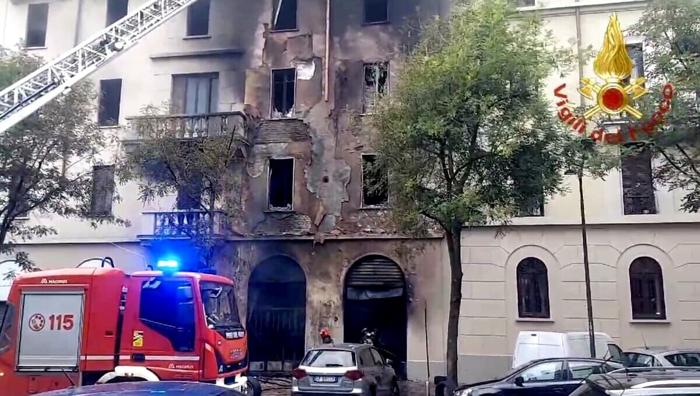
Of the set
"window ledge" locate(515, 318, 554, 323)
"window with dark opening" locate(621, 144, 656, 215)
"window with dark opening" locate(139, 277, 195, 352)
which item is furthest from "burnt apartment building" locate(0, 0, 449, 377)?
"window with dark opening" locate(139, 277, 195, 352)

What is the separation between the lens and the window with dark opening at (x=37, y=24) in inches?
955

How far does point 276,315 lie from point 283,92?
26.6 feet

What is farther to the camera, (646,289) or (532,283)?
(532,283)

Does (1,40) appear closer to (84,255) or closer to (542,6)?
(84,255)

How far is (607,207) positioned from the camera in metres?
18.9

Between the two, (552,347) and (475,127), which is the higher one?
(475,127)

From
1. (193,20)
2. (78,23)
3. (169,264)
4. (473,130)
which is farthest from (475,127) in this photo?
(78,23)

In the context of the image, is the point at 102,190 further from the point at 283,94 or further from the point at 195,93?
the point at 283,94

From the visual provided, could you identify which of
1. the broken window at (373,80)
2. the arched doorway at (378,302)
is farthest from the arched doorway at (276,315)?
the broken window at (373,80)

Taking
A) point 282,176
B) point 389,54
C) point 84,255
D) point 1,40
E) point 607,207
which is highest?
point 1,40

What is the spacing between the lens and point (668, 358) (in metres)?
12.2

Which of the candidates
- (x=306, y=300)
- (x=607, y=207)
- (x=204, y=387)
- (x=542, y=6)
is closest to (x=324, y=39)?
(x=542, y=6)

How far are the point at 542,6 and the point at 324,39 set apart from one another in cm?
766

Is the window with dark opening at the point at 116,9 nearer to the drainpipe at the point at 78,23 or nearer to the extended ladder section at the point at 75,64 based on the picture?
the drainpipe at the point at 78,23
